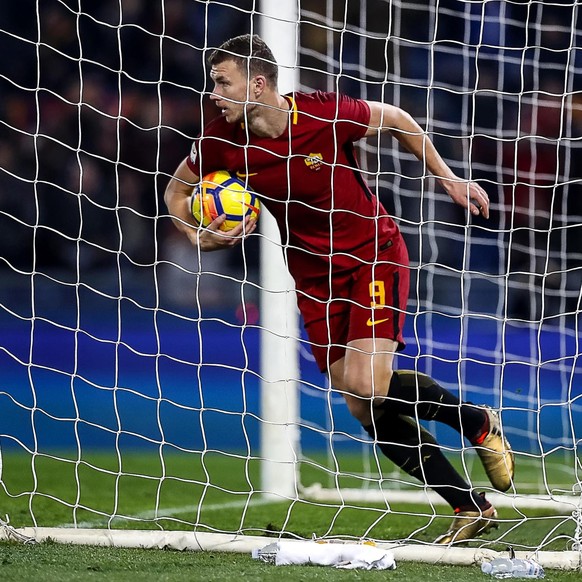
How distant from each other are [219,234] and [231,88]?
1.76ft

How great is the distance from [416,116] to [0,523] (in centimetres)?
585

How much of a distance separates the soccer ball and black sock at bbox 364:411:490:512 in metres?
0.92

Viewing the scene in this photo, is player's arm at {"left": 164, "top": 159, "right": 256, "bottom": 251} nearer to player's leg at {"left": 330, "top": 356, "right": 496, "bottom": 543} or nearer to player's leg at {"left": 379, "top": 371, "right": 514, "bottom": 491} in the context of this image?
player's leg at {"left": 330, "top": 356, "right": 496, "bottom": 543}

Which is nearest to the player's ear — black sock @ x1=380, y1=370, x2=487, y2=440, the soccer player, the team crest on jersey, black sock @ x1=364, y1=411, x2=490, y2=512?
the soccer player

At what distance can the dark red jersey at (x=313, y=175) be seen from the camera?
13.0 ft

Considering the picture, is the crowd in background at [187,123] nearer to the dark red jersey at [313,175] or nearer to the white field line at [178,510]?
the white field line at [178,510]

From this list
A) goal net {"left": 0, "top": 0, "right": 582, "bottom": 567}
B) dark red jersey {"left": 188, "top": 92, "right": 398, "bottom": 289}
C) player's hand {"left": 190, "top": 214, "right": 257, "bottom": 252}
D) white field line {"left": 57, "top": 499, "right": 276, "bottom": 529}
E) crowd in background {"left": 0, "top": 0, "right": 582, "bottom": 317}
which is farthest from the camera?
crowd in background {"left": 0, "top": 0, "right": 582, "bottom": 317}

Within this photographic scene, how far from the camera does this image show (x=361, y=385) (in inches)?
154

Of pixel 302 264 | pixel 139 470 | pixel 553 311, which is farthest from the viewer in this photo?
pixel 553 311

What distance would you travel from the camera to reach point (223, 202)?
379 cm

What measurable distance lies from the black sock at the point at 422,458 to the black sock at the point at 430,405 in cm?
5

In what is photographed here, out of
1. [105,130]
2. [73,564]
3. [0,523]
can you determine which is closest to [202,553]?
[73,564]

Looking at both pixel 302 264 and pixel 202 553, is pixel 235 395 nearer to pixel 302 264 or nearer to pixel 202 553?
pixel 302 264

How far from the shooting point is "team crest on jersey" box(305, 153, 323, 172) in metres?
3.98
